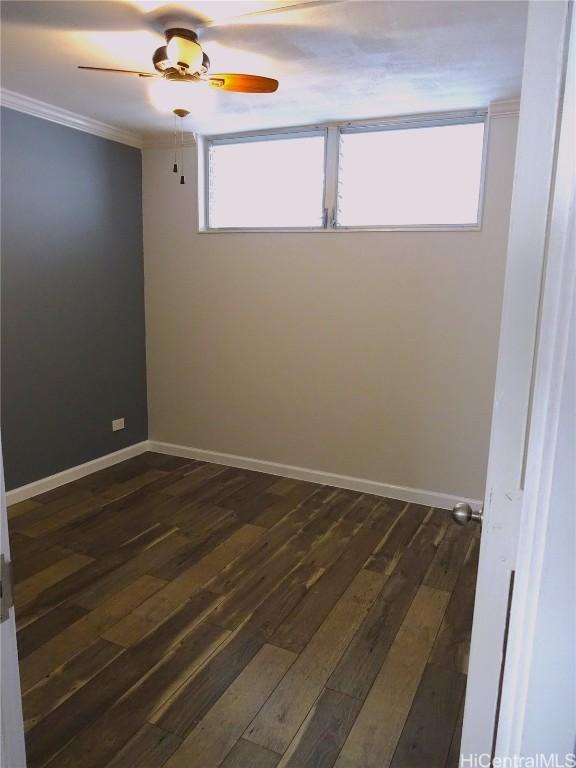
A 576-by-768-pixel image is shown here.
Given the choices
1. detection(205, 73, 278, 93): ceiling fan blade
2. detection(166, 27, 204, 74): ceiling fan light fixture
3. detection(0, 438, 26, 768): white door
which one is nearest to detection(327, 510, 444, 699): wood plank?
detection(0, 438, 26, 768): white door

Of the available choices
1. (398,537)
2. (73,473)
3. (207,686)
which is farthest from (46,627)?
(398,537)

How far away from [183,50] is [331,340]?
2070 millimetres

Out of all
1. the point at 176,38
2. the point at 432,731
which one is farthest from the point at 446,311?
the point at 432,731

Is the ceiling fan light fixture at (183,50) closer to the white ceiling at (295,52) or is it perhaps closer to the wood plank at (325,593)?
the white ceiling at (295,52)

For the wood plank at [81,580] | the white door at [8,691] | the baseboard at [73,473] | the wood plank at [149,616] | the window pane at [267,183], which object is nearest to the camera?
the white door at [8,691]

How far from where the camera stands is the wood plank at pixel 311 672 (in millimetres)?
1812

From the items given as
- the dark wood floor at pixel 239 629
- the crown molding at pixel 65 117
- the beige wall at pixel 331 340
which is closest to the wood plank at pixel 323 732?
the dark wood floor at pixel 239 629

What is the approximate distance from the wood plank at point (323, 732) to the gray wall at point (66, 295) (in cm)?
242

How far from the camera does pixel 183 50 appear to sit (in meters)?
2.13

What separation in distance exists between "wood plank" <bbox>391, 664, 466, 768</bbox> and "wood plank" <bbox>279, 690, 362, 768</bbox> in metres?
0.18

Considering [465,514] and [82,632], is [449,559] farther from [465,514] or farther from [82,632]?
[465,514]

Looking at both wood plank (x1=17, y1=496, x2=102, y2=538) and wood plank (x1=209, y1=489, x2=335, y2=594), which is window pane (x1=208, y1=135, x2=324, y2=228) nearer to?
wood plank (x1=209, y1=489, x2=335, y2=594)

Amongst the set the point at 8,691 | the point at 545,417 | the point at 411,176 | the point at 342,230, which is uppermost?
the point at 411,176

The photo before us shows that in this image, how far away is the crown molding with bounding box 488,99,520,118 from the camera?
120 inches
